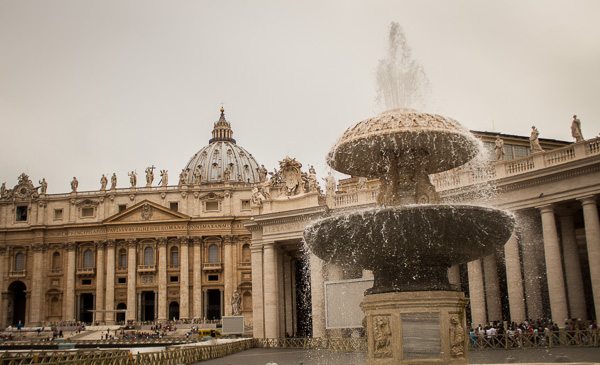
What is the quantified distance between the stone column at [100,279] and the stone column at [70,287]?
305 cm

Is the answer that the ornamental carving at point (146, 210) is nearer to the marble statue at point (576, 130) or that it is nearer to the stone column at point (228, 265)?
the stone column at point (228, 265)

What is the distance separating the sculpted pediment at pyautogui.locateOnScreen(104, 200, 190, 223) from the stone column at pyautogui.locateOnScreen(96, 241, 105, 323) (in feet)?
11.8

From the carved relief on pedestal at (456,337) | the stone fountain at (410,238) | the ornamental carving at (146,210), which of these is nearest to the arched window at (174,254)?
the ornamental carving at (146,210)

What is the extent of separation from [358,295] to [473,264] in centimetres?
588

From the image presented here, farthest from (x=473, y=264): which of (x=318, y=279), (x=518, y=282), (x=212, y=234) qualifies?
(x=212, y=234)

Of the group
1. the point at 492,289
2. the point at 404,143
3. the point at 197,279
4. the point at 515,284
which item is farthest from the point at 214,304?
the point at 404,143

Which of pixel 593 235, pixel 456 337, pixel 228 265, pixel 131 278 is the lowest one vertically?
pixel 456 337

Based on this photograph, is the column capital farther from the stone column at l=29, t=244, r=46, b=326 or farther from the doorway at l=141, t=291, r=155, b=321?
the stone column at l=29, t=244, r=46, b=326

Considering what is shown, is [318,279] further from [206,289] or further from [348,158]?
[206,289]

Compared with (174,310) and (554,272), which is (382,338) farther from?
(174,310)

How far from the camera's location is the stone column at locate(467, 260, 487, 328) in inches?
1296

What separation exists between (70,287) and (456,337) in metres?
76.9

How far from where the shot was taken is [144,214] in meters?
83.9

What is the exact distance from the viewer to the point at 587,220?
96.1ft
